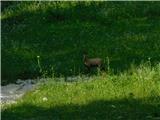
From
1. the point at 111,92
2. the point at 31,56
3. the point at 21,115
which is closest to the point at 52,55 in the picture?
the point at 31,56

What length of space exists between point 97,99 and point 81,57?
8382mm

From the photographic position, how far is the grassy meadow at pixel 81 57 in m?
16.7

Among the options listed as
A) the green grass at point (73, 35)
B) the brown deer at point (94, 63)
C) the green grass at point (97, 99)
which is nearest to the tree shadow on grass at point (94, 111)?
the green grass at point (97, 99)

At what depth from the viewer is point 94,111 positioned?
1620 cm

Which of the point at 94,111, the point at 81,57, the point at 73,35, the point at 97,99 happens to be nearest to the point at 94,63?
the point at 81,57

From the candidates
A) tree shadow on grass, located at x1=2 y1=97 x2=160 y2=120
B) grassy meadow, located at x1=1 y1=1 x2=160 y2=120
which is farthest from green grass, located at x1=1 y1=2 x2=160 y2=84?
tree shadow on grass, located at x1=2 y1=97 x2=160 y2=120

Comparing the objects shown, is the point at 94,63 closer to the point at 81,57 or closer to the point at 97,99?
the point at 81,57

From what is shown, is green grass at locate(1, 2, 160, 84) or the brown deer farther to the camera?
green grass at locate(1, 2, 160, 84)

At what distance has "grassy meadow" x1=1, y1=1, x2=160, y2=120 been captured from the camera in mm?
16703

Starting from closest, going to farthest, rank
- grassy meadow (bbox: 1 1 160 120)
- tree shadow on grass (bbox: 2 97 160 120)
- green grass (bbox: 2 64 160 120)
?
tree shadow on grass (bbox: 2 97 160 120)
green grass (bbox: 2 64 160 120)
grassy meadow (bbox: 1 1 160 120)

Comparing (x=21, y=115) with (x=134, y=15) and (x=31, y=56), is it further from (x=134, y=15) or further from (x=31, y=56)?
(x=134, y=15)

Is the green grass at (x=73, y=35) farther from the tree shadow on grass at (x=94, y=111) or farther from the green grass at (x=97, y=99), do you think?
the tree shadow on grass at (x=94, y=111)

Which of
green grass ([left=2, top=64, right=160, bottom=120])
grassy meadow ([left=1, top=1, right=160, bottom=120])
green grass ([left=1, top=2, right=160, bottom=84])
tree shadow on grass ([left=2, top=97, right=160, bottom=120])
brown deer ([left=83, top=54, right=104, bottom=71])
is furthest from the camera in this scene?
green grass ([left=1, top=2, right=160, bottom=84])

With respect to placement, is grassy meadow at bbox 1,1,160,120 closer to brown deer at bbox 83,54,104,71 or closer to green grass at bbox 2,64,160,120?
green grass at bbox 2,64,160,120
